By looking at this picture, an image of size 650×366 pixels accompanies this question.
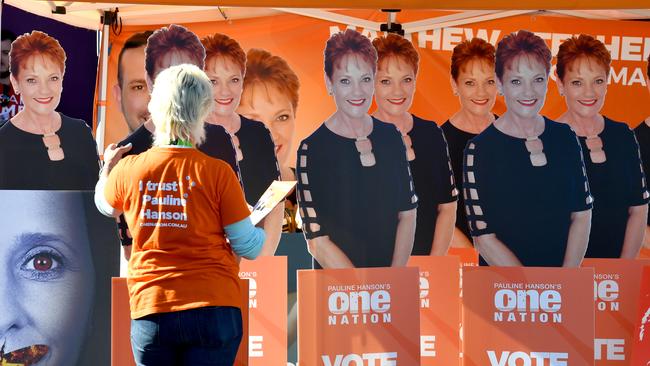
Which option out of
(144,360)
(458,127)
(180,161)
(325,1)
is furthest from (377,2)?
(144,360)

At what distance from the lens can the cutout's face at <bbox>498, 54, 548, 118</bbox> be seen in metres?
4.69

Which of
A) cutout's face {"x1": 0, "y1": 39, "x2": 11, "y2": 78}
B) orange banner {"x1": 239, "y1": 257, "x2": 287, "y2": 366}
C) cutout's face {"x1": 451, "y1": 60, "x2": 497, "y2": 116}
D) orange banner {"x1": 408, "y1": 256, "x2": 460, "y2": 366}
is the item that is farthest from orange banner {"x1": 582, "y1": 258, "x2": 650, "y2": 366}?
cutout's face {"x1": 0, "y1": 39, "x2": 11, "y2": 78}

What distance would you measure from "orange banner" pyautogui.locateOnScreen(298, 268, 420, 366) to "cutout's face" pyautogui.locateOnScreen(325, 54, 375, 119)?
0.77m

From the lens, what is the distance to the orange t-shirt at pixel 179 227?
2.86 metres

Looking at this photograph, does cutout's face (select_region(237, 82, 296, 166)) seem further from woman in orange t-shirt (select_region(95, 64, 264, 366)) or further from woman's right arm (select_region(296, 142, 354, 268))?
woman in orange t-shirt (select_region(95, 64, 264, 366))

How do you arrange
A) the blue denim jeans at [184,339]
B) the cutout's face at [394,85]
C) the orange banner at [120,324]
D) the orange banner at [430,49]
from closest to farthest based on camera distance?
the blue denim jeans at [184,339], the orange banner at [120,324], the orange banner at [430,49], the cutout's face at [394,85]

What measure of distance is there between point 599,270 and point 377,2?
1.76 m

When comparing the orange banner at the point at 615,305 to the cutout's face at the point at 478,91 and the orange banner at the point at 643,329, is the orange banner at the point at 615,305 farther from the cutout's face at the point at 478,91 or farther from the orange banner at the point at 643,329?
the cutout's face at the point at 478,91

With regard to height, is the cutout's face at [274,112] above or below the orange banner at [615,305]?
above

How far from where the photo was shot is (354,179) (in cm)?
453

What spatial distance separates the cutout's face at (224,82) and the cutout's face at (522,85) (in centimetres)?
129

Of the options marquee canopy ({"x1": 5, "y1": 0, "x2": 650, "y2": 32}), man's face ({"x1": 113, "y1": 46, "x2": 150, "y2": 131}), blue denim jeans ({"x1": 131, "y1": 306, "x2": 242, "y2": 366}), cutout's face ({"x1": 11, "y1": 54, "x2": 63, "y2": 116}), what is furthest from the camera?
man's face ({"x1": 113, "y1": 46, "x2": 150, "y2": 131})

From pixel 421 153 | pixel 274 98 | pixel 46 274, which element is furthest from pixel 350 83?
pixel 46 274

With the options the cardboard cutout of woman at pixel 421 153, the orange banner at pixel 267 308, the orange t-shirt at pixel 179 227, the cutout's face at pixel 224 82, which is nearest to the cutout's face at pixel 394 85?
Result: the cardboard cutout of woman at pixel 421 153
